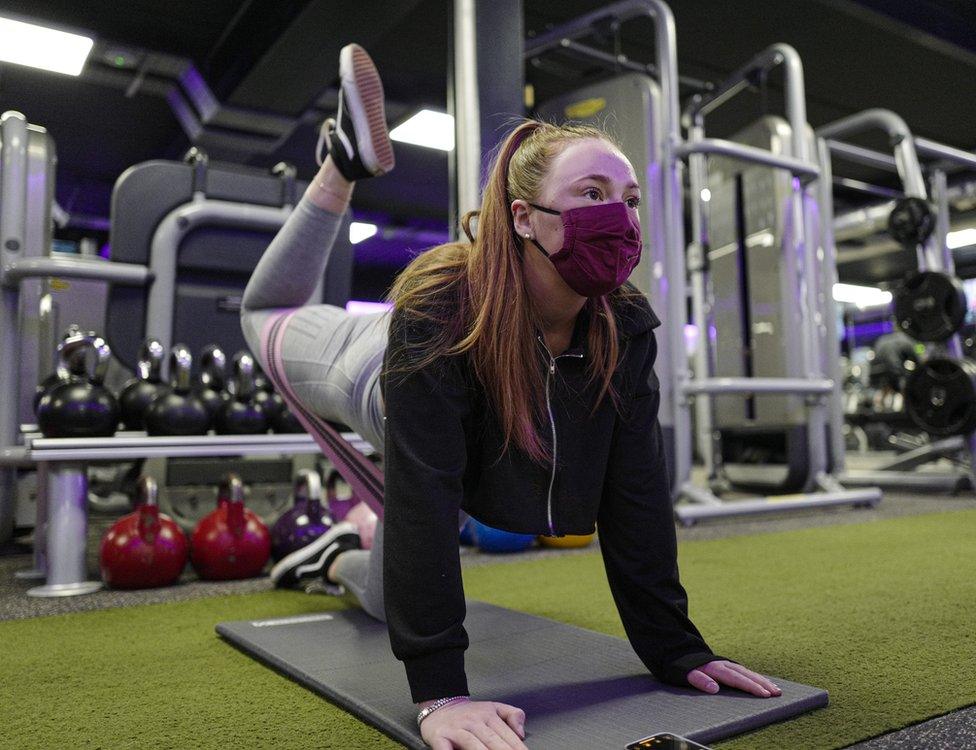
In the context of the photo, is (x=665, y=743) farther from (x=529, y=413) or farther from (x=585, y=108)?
(x=585, y=108)

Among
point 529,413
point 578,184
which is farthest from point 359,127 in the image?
point 529,413

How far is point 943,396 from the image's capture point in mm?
4023

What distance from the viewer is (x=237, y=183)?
284 centimetres

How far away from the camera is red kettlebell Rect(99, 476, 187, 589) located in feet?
6.46

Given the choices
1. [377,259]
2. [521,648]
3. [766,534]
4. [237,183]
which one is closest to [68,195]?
[377,259]

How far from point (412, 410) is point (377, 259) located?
1033cm

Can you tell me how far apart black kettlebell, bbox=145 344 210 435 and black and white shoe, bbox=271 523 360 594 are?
0.45 metres

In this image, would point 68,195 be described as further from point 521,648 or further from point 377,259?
point 521,648

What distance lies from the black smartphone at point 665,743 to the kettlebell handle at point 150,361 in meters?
1.83

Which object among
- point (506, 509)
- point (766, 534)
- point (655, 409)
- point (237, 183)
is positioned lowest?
point (766, 534)

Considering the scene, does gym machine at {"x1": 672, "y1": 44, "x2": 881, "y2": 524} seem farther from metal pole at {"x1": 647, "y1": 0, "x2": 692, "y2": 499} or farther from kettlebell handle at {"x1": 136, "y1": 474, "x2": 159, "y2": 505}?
kettlebell handle at {"x1": 136, "y1": 474, "x2": 159, "y2": 505}

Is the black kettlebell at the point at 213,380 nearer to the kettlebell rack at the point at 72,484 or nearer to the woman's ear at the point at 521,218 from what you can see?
the kettlebell rack at the point at 72,484

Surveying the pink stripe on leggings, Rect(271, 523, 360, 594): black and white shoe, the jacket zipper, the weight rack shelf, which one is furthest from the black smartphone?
Rect(271, 523, 360, 594): black and white shoe

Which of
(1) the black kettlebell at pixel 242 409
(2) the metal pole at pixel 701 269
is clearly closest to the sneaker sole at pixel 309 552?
(1) the black kettlebell at pixel 242 409
